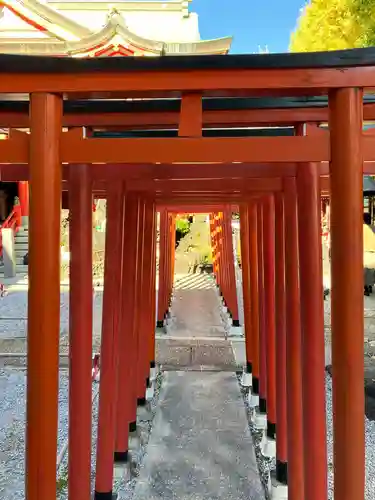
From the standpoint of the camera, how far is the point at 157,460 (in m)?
4.36

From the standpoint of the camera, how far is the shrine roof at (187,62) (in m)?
1.87

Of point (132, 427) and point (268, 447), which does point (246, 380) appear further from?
point (132, 427)

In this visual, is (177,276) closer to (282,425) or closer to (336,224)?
(282,425)

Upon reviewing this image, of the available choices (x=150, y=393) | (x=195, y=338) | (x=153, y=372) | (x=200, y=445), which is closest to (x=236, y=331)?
(x=195, y=338)

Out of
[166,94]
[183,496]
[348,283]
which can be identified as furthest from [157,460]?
[166,94]

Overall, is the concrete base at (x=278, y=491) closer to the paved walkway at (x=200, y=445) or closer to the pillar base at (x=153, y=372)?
the paved walkway at (x=200, y=445)

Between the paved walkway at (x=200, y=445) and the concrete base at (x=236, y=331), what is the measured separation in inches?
85.1

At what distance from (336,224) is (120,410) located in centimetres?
279

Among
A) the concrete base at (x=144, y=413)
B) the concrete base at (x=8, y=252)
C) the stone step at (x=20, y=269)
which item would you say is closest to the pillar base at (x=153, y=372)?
the concrete base at (x=144, y=413)

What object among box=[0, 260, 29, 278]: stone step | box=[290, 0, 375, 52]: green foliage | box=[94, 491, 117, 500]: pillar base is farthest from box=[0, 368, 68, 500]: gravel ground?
box=[0, 260, 29, 278]: stone step

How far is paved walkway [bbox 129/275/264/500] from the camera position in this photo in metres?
3.91

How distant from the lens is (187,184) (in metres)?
3.57

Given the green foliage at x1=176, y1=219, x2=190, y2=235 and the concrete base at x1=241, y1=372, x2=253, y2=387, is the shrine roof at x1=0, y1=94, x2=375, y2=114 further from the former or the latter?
the green foliage at x1=176, y1=219, x2=190, y2=235

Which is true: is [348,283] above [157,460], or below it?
above
